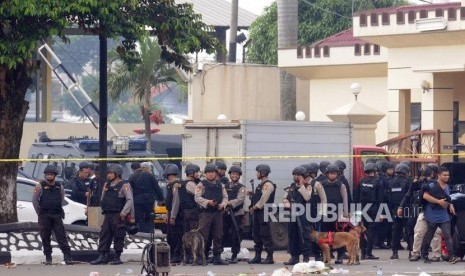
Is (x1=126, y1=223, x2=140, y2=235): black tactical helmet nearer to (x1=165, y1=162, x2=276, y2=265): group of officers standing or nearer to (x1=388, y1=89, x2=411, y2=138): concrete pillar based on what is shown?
(x1=165, y1=162, x2=276, y2=265): group of officers standing

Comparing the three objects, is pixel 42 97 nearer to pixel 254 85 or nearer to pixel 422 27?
pixel 254 85

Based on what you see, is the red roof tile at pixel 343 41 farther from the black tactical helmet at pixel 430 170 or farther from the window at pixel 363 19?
the black tactical helmet at pixel 430 170

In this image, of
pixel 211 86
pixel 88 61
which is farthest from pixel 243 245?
pixel 88 61

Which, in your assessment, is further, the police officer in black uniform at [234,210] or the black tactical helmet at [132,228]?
the police officer in black uniform at [234,210]

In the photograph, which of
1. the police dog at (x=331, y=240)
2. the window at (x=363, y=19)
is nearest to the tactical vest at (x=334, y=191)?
the police dog at (x=331, y=240)

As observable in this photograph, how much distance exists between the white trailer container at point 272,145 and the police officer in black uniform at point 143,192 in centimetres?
88

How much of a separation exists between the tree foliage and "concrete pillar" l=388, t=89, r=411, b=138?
66.9 feet

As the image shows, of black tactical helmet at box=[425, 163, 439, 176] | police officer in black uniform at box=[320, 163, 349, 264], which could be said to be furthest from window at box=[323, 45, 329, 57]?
police officer in black uniform at box=[320, 163, 349, 264]

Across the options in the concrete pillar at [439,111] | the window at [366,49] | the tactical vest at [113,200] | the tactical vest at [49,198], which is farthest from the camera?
the window at [366,49]

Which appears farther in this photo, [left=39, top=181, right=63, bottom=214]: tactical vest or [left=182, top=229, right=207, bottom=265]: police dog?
[left=182, top=229, right=207, bottom=265]: police dog

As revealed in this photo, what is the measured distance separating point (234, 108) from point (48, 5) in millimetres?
23808

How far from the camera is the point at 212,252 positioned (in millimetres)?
21406

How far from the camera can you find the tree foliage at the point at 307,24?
55.5 m

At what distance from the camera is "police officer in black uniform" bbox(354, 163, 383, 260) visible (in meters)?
21.9
